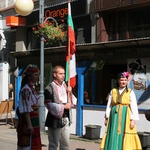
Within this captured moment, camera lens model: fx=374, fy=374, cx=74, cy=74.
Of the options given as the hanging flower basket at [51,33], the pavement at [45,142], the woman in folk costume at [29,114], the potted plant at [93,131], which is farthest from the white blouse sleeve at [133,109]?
the hanging flower basket at [51,33]

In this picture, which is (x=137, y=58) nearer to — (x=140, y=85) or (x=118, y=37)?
(x=140, y=85)

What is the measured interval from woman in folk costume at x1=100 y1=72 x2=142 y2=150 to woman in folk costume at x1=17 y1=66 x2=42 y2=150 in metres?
1.71

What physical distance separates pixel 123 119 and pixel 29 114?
1994mm

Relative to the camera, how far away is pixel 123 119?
6859 millimetres

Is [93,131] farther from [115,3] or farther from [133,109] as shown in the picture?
[115,3]

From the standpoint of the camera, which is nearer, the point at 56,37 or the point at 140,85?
the point at 140,85

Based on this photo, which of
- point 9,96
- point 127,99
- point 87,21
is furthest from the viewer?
point 9,96

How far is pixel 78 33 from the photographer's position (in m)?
13.4

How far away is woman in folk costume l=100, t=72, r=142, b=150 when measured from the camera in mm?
6801

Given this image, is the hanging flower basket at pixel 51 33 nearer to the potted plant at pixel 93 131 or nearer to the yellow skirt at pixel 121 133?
the potted plant at pixel 93 131

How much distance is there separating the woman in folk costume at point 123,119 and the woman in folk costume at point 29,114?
1714 mm

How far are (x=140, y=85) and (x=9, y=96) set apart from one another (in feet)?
41.9

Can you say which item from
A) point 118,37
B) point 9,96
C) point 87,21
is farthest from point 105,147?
point 9,96

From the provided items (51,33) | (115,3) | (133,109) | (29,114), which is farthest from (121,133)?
(51,33)
